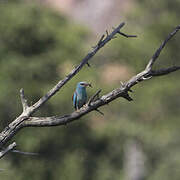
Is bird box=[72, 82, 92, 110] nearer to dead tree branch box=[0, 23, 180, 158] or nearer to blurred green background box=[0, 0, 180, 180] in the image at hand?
dead tree branch box=[0, 23, 180, 158]

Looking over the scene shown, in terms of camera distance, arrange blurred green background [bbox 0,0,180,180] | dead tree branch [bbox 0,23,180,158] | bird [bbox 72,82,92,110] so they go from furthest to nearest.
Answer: blurred green background [bbox 0,0,180,180] → bird [bbox 72,82,92,110] → dead tree branch [bbox 0,23,180,158]

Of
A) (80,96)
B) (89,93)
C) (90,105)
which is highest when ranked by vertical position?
(89,93)

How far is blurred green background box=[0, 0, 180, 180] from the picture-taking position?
2019cm

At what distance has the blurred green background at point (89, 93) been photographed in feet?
66.2

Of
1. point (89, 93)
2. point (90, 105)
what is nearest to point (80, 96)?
point (90, 105)

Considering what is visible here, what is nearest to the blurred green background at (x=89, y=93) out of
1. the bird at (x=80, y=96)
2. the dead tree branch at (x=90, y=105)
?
the bird at (x=80, y=96)

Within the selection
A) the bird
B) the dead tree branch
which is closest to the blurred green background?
the bird

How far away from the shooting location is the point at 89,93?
827 inches

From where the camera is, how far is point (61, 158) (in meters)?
20.3

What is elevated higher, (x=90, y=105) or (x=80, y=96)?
(x=80, y=96)

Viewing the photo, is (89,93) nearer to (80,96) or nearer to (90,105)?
(80,96)

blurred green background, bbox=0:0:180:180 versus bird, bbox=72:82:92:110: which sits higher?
blurred green background, bbox=0:0:180:180


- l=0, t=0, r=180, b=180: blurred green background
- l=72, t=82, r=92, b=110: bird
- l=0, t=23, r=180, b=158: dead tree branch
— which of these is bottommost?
l=0, t=23, r=180, b=158: dead tree branch

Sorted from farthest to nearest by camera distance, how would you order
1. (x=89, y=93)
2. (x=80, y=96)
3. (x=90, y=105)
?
1. (x=89, y=93)
2. (x=80, y=96)
3. (x=90, y=105)
